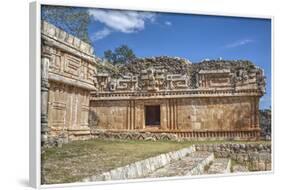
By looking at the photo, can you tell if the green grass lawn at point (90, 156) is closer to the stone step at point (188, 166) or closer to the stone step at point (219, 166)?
the stone step at point (188, 166)

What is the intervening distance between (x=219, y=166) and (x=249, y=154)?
50 cm

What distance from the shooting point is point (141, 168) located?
6.75 m

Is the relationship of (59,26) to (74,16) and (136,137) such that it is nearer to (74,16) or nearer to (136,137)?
(74,16)

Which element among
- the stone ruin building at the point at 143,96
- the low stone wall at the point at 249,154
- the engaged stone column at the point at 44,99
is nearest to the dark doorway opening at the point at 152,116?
the stone ruin building at the point at 143,96

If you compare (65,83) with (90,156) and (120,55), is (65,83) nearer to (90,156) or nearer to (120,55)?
(120,55)

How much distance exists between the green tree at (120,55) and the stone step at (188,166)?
4.37ft

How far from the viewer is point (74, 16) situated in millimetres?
6387

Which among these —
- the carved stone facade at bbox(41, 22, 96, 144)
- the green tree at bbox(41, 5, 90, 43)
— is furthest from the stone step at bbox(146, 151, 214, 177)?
the green tree at bbox(41, 5, 90, 43)

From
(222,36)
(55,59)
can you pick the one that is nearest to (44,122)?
(55,59)

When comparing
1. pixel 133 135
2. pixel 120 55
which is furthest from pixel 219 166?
pixel 120 55

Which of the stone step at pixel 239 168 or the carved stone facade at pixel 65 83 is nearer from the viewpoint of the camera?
the carved stone facade at pixel 65 83

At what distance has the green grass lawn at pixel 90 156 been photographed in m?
6.21

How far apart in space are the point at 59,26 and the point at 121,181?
1.83m

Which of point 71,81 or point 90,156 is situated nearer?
point 90,156
